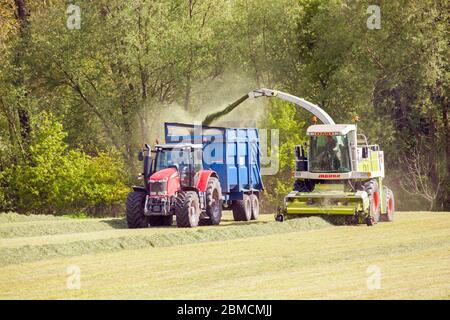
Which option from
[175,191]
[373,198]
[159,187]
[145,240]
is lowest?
[145,240]

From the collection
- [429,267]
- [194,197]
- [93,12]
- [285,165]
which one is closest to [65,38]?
[93,12]

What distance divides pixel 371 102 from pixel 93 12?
14.8 m

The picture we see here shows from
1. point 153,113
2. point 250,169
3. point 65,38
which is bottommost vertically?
point 250,169

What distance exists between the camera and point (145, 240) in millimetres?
22344

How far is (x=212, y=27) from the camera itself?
50125 millimetres

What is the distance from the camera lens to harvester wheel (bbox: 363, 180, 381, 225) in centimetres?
2807

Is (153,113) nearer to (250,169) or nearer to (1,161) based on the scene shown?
(1,161)

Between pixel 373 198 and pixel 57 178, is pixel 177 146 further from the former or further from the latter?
pixel 57 178

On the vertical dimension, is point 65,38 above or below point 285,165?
above

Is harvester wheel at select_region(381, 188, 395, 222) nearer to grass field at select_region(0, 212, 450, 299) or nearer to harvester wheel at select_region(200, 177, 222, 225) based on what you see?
grass field at select_region(0, 212, 450, 299)

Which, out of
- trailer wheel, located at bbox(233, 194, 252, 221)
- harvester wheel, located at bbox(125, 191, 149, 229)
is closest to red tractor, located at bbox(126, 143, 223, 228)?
harvester wheel, located at bbox(125, 191, 149, 229)

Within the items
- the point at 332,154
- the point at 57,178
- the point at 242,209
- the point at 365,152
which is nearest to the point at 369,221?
the point at 365,152

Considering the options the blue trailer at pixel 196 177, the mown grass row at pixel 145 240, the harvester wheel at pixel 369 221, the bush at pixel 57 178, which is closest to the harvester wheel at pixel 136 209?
the blue trailer at pixel 196 177

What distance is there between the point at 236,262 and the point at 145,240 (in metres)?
4.47
